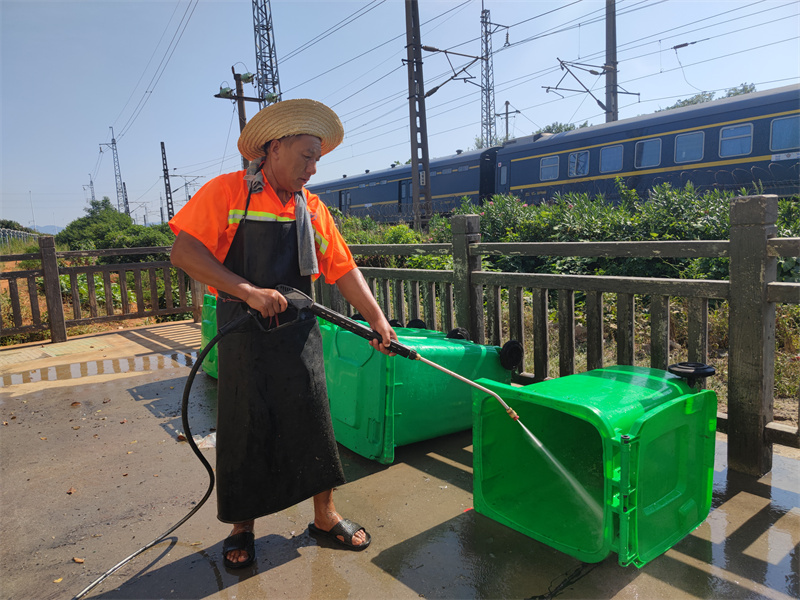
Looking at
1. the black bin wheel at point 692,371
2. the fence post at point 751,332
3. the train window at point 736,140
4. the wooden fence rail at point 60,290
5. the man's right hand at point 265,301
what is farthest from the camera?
the train window at point 736,140

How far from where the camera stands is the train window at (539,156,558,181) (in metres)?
16.8

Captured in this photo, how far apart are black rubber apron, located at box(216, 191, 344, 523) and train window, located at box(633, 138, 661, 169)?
13847 millimetres

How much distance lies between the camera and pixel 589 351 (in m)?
3.42

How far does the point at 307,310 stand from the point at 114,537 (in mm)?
1469

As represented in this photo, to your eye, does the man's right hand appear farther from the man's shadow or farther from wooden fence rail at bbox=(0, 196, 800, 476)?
wooden fence rail at bbox=(0, 196, 800, 476)

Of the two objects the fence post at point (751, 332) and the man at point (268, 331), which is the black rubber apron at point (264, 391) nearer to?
the man at point (268, 331)

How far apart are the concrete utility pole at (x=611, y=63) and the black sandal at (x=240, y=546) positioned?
17.4 m

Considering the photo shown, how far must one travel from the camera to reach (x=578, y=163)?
52.6ft

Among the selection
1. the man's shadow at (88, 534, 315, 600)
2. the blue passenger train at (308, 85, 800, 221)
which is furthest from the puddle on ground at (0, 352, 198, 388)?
the blue passenger train at (308, 85, 800, 221)

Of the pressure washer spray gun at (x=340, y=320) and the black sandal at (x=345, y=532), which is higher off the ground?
the pressure washer spray gun at (x=340, y=320)

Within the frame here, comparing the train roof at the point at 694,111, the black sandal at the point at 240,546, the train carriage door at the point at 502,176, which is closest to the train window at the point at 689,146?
the train roof at the point at 694,111

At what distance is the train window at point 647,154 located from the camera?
13968 mm

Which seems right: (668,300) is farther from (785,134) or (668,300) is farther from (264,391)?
(785,134)

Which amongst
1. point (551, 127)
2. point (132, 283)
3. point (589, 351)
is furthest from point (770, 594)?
point (551, 127)
